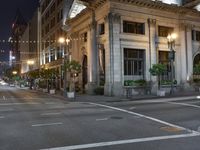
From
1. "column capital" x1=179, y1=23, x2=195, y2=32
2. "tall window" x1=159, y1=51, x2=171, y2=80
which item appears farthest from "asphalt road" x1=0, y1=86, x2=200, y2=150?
"column capital" x1=179, y1=23, x2=195, y2=32

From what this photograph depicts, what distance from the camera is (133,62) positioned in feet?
119

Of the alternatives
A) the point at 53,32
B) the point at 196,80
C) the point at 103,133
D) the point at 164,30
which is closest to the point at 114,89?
the point at 164,30

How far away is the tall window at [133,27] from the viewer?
35366 millimetres

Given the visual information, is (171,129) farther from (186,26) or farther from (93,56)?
(186,26)

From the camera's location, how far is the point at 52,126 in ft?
41.0

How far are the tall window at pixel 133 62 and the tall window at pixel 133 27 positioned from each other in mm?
2512

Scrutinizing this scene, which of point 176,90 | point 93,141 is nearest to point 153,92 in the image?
point 176,90

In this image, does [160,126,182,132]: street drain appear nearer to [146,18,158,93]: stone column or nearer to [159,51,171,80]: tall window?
[146,18,158,93]: stone column

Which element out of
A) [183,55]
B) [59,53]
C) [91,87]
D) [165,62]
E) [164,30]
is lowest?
[91,87]

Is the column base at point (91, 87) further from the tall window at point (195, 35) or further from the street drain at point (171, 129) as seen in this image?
the street drain at point (171, 129)

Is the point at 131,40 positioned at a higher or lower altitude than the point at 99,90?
higher

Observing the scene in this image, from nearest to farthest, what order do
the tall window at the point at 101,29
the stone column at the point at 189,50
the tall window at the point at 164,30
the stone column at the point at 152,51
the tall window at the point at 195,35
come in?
the tall window at the point at 101,29 → the stone column at the point at 152,51 → the tall window at the point at 164,30 → the stone column at the point at 189,50 → the tall window at the point at 195,35

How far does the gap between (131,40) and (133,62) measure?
3020 mm

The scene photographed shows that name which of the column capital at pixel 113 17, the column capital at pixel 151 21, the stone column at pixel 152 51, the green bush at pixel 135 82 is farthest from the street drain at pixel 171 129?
the column capital at pixel 151 21
